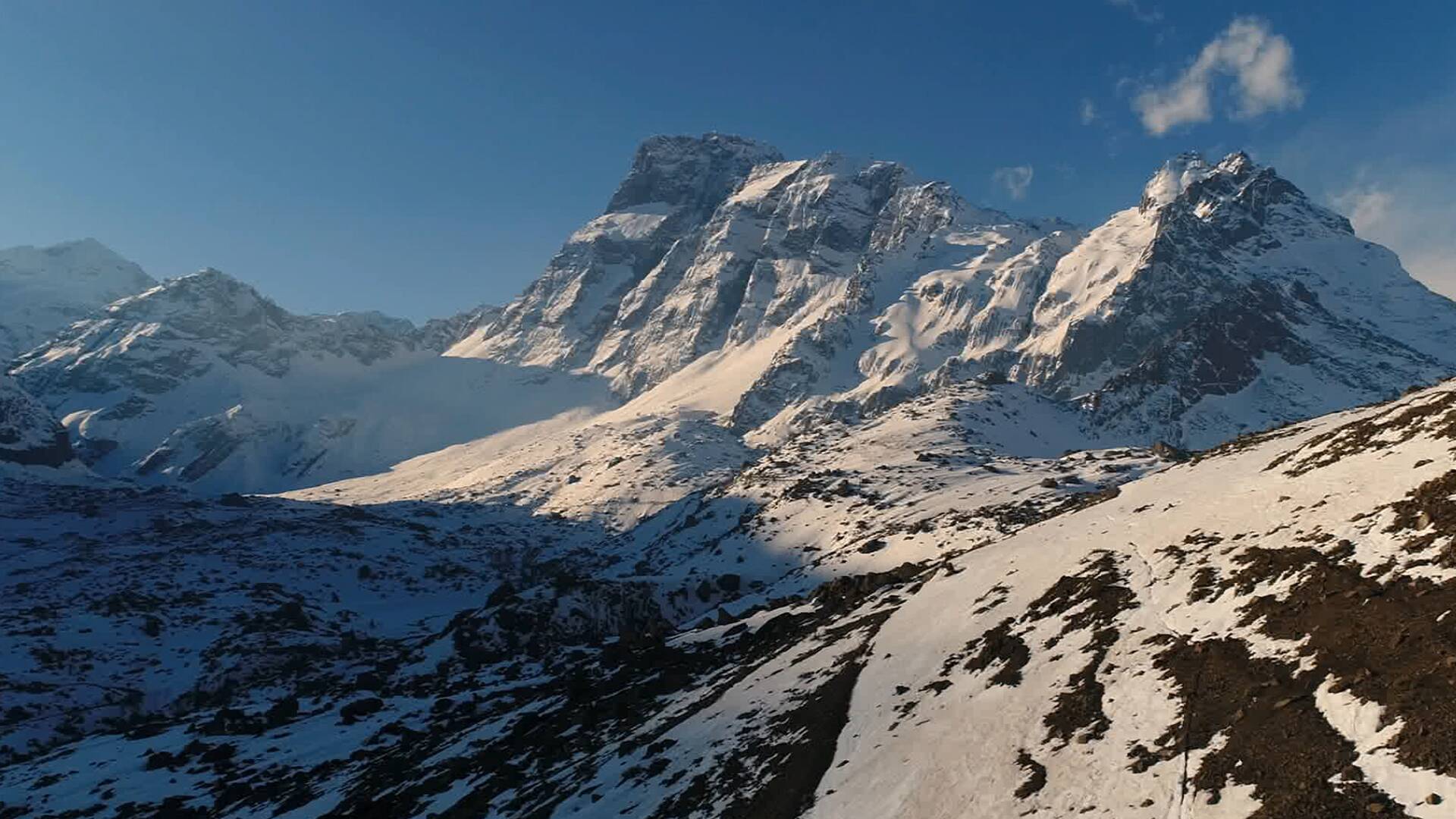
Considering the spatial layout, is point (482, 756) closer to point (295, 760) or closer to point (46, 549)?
point (295, 760)

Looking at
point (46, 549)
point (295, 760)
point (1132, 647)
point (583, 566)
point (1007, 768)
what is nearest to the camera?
point (1007, 768)

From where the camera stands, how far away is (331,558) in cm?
16850

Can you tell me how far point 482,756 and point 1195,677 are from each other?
3511 centimetres

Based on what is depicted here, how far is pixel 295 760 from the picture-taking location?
5588 cm

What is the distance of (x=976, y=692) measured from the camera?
95.0 feet

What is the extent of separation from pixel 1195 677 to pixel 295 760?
2145 inches

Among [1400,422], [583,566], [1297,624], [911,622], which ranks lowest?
[583,566]

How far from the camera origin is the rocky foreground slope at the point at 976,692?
778 inches

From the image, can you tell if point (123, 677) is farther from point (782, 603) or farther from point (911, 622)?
point (911, 622)

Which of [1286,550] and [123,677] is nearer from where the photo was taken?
[1286,550]

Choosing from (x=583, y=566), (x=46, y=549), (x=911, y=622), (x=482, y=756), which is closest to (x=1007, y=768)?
(x=911, y=622)

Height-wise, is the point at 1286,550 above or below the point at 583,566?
above

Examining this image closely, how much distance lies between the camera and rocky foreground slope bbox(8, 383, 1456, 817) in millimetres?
19766

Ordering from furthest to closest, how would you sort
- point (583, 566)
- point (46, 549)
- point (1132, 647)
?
point (583, 566)
point (46, 549)
point (1132, 647)
